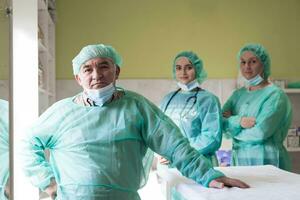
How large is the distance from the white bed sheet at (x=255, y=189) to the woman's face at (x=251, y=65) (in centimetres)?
91

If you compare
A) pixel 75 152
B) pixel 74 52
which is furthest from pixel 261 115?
pixel 74 52

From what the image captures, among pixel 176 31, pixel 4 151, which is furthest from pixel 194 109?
pixel 176 31

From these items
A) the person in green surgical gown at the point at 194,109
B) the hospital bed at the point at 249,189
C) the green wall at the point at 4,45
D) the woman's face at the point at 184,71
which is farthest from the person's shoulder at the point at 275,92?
the green wall at the point at 4,45

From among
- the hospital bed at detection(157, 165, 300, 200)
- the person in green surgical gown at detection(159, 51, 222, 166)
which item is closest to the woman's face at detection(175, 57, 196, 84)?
the person in green surgical gown at detection(159, 51, 222, 166)

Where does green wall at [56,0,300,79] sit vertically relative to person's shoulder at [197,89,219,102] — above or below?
above

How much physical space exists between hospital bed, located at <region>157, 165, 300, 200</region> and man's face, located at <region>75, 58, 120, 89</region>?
0.48 m

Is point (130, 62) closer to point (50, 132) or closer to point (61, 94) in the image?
point (61, 94)

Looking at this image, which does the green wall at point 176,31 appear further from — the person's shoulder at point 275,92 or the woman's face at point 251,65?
the person's shoulder at point 275,92

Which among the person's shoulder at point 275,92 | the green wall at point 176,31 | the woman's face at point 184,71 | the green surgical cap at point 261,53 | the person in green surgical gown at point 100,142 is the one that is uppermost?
the green wall at point 176,31

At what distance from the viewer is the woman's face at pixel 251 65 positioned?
2.34 m

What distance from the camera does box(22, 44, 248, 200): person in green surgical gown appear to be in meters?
1.43

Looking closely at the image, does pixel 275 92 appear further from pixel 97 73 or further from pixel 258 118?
pixel 97 73

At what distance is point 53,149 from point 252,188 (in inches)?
30.9

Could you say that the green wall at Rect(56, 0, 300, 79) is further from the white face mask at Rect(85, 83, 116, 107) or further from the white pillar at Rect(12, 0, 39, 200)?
the white face mask at Rect(85, 83, 116, 107)
